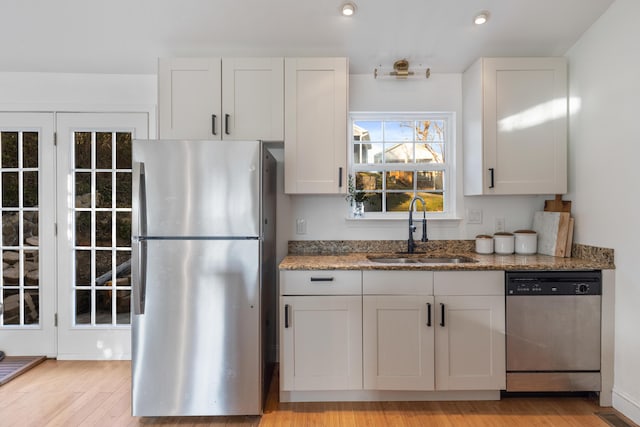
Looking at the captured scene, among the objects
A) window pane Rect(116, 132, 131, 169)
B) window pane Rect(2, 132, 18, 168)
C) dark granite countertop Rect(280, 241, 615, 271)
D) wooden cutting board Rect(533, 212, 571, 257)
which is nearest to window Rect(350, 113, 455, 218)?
dark granite countertop Rect(280, 241, 615, 271)

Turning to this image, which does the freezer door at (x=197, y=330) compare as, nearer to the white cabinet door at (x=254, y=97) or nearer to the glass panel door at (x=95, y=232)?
the white cabinet door at (x=254, y=97)

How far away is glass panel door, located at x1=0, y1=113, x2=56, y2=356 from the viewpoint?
2787 millimetres

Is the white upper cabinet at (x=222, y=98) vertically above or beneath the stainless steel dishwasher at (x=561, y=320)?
above

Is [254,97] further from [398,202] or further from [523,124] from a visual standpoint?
[523,124]

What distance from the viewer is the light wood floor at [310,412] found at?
6.55ft

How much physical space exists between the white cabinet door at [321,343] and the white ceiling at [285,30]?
5.74ft

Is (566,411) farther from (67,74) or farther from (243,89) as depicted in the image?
(67,74)

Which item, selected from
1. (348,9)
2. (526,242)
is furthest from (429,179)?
(348,9)

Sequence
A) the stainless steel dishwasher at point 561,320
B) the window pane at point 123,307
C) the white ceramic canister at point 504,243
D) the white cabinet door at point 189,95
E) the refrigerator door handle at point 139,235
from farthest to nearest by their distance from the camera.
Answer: the window pane at point 123,307 → the white ceramic canister at point 504,243 → the white cabinet door at point 189,95 → the stainless steel dishwasher at point 561,320 → the refrigerator door handle at point 139,235

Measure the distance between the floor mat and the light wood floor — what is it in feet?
0.45

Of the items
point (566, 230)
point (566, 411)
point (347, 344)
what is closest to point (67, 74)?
point (347, 344)

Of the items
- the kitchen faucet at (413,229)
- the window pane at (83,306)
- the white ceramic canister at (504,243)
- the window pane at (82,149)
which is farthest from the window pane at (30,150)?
the white ceramic canister at (504,243)

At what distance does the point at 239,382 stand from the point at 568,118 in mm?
2825

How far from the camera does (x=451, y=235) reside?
2.76 m
